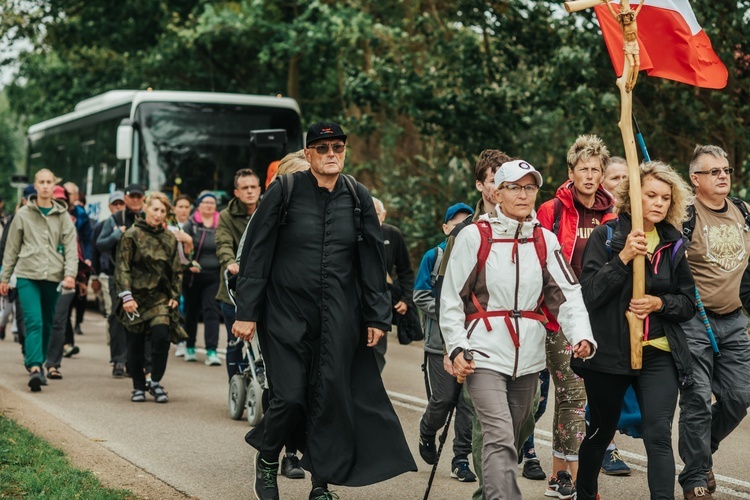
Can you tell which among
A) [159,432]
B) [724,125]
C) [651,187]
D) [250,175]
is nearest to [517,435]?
[651,187]

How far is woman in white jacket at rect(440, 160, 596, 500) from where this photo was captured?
18.6 ft

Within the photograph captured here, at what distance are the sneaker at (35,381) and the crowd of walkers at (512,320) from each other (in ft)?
12.6

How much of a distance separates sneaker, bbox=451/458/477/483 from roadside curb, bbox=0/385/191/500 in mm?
1773

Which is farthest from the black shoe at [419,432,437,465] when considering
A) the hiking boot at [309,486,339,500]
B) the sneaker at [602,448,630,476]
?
the hiking boot at [309,486,339,500]

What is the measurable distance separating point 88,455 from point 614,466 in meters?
3.30

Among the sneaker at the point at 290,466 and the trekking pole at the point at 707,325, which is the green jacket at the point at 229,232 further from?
the trekking pole at the point at 707,325

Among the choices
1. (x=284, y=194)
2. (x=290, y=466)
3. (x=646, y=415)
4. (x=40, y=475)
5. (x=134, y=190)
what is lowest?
(x=290, y=466)

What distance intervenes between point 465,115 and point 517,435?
12.0m

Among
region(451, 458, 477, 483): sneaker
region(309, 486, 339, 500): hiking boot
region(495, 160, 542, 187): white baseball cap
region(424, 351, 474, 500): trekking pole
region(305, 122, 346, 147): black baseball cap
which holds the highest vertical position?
region(305, 122, 346, 147): black baseball cap

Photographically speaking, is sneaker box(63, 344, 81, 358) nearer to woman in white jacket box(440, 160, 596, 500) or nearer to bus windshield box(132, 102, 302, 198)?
bus windshield box(132, 102, 302, 198)

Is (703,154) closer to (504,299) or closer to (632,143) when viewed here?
(632,143)

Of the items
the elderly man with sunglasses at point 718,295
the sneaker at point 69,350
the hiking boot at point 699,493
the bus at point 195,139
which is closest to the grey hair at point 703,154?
the elderly man with sunglasses at point 718,295

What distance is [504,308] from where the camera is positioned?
575 cm

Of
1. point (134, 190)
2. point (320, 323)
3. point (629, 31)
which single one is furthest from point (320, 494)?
point (134, 190)
